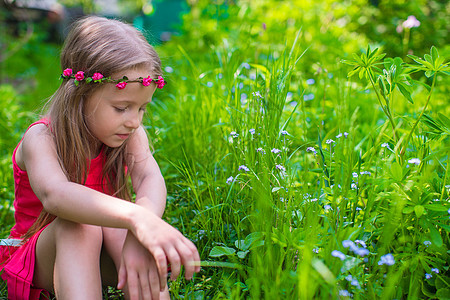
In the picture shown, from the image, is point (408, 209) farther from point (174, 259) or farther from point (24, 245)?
point (24, 245)

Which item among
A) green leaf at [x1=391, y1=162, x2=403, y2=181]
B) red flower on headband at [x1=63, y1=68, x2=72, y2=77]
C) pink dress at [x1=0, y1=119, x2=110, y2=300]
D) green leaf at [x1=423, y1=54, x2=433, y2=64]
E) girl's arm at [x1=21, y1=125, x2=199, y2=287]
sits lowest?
pink dress at [x1=0, y1=119, x2=110, y2=300]

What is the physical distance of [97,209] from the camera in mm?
1309

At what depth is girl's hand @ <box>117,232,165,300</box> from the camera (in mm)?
1288

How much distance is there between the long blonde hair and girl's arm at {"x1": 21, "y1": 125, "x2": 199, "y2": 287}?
0.09 metres

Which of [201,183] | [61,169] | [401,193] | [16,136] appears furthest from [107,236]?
[16,136]

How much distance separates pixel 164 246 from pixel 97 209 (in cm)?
24

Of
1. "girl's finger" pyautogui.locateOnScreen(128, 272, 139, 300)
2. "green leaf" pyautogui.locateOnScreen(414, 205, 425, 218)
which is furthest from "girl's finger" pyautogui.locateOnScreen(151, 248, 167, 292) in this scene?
"green leaf" pyautogui.locateOnScreen(414, 205, 425, 218)

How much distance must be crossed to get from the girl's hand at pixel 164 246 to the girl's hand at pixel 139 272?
50 mm

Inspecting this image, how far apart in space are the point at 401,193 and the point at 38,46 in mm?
8744

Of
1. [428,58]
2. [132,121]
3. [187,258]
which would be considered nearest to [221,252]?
[187,258]

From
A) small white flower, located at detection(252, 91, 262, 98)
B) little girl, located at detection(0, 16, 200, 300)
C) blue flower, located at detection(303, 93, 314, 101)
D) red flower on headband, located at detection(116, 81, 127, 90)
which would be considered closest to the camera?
little girl, located at detection(0, 16, 200, 300)

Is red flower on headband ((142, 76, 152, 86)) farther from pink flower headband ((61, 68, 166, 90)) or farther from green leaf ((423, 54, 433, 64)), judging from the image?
green leaf ((423, 54, 433, 64))

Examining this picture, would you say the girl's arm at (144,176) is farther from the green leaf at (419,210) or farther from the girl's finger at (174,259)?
the green leaf at (419,210)

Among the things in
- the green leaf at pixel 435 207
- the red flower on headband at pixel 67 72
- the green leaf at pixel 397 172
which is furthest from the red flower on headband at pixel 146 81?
the green leaf at pixel 435 207
